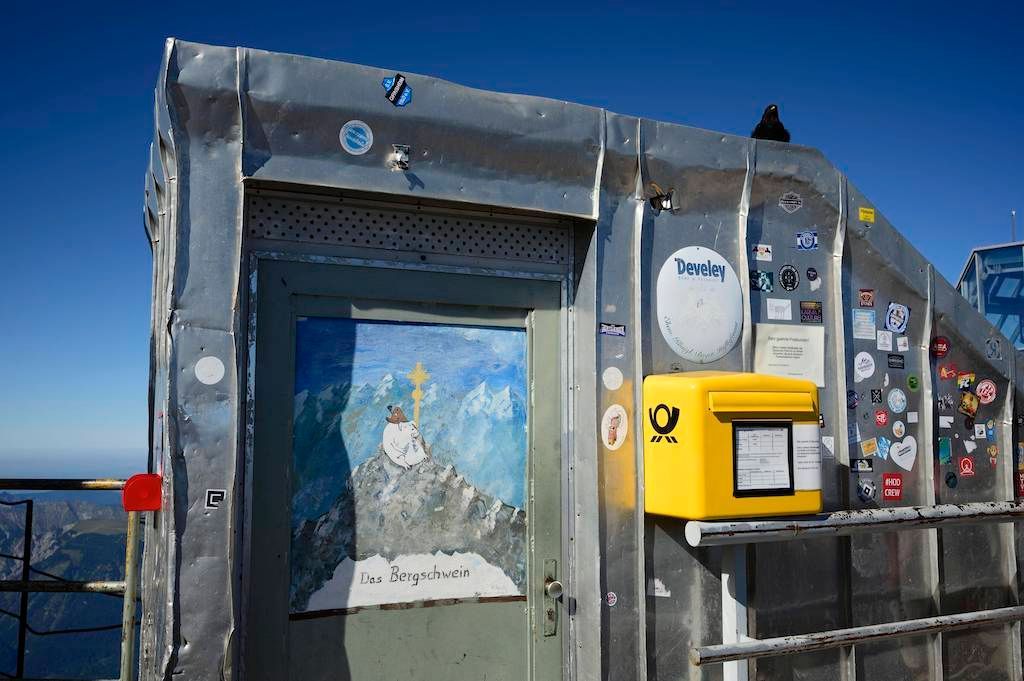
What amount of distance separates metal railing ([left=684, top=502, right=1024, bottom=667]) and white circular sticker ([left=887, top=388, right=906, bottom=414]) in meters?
0.66

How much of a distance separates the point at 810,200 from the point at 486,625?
285cm

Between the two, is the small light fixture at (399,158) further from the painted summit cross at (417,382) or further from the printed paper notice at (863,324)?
the printed paper notice at (863,324)

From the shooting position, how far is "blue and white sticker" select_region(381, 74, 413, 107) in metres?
3.30

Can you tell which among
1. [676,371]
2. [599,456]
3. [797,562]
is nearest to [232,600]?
[599,456]

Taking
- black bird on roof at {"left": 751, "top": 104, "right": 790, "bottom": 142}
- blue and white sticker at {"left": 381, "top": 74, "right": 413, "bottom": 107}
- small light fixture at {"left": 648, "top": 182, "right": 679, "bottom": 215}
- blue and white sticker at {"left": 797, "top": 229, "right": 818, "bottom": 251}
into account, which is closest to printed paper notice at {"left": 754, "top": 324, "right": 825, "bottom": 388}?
blue and white sticker at {"left": 797, "top": 229, "right": 818, "bottom": 251}

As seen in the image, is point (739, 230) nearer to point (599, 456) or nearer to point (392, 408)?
point (599, 456)

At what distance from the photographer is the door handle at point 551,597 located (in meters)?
3.58

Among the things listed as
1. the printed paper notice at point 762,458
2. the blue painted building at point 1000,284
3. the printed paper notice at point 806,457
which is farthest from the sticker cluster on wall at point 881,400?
the blue painted building at point 1000,284

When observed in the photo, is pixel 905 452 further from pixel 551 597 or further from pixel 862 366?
pixel 551 597

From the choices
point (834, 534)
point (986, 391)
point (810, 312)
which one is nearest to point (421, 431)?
point (834, 534)

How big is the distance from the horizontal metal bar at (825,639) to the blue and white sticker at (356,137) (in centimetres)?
262

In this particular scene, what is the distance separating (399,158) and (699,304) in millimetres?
1686

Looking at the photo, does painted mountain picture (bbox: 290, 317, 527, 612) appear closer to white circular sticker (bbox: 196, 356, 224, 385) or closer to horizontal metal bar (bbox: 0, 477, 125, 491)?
white circular sticker (bbox: 196, 356, 224, 385)

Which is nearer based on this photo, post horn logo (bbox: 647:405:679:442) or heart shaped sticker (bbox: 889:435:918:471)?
post horn logo (bbox: 647:405:679:442)
